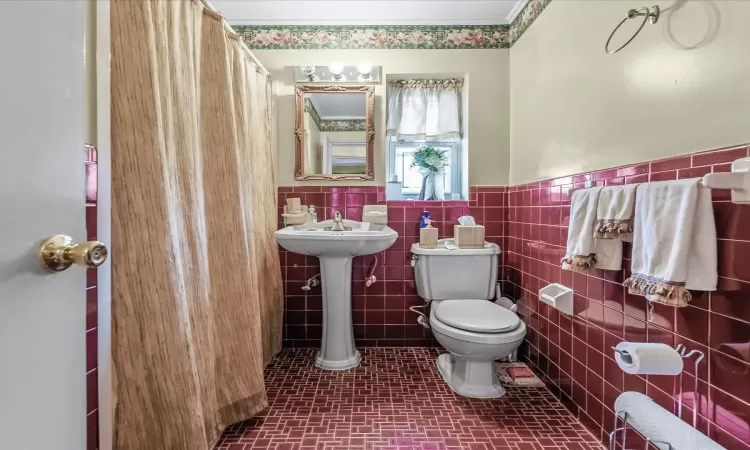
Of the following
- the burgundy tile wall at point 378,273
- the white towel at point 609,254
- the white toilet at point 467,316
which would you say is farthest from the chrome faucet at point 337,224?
the white towel at point 609,254

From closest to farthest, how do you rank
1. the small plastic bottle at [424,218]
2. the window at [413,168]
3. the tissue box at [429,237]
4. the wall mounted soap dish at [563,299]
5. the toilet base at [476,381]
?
the wall mounted soap dish at [563,299]
the toilet base at [476,381]
the tissue box at [429,237]
the small plastic bottle at [424,218]
the window at [413,168]

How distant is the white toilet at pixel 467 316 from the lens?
1.71 meters

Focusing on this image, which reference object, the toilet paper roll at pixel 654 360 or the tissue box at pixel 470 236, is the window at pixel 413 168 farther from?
the toilet paper roll at pixel 654 360

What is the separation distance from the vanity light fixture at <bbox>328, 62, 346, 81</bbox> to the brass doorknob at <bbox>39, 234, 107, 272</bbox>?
7.06 ft

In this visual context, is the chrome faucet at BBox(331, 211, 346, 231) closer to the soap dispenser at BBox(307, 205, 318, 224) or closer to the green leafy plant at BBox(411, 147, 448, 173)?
the soap dispenser at BBox(307, 205, 318, 224)

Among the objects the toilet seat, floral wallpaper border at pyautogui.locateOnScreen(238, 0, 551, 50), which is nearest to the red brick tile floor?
the toilet seat

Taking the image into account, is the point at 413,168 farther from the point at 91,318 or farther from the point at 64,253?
the point at 64,253

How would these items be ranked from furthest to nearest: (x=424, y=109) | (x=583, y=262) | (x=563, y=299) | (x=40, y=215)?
(x=424, y=109)
(x=563, y=299)
(x=583, y=262)
(x=40, y=215)

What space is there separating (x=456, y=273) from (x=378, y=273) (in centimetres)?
54

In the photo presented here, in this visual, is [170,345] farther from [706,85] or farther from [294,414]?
[706,85]

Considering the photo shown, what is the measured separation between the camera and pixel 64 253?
19.1 inches

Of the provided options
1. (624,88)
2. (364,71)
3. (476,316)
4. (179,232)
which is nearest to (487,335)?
(476,316)

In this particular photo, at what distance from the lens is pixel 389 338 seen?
2.48 m

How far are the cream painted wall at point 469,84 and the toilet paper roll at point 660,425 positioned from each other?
1.57 m
